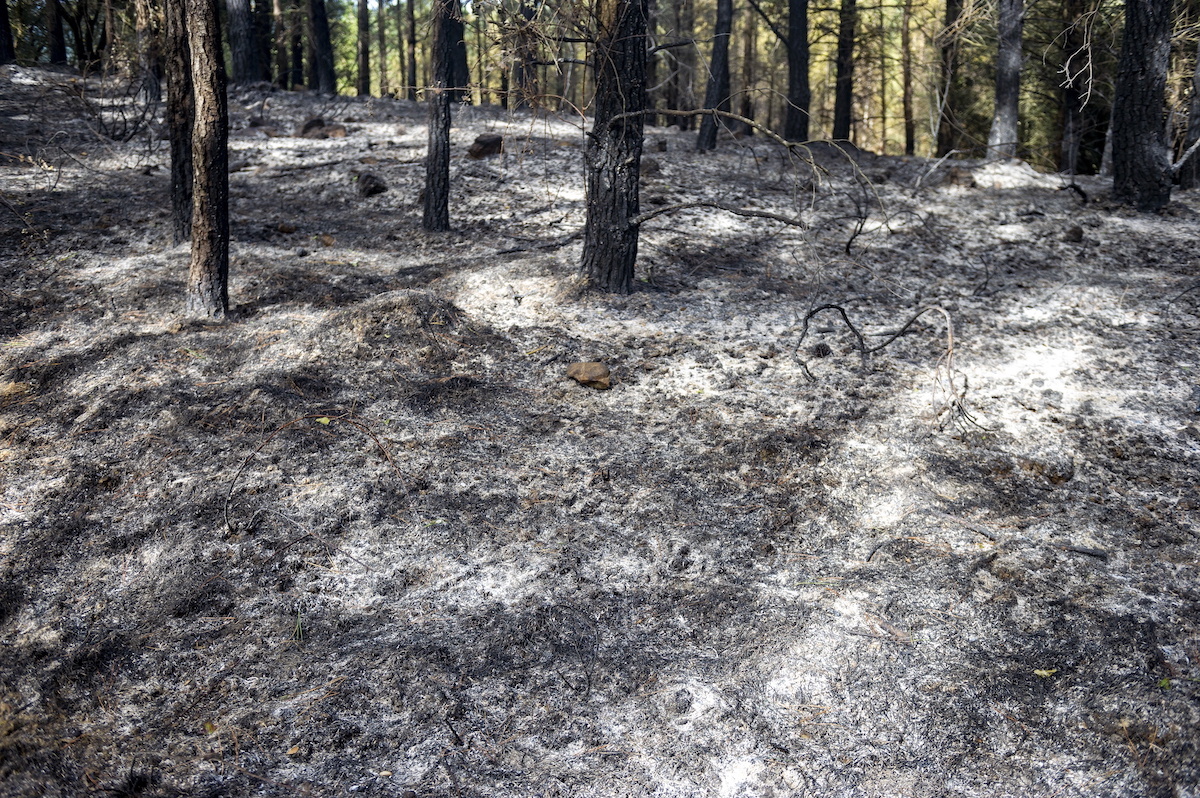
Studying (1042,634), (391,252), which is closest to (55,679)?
(1042,634)

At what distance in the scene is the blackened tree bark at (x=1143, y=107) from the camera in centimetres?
802

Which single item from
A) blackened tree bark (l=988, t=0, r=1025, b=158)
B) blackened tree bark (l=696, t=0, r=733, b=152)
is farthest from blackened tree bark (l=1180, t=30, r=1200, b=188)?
blackened tree bark (l=696, t=0, r=733, b=152)

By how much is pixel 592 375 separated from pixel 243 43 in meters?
12.7

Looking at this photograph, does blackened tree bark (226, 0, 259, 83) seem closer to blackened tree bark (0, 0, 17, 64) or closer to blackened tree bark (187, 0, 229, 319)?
blackened tree bark (0, 0, 17, 64)

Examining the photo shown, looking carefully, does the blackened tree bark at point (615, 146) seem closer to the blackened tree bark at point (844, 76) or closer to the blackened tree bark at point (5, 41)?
the blackened tree bark at point (844, 76)

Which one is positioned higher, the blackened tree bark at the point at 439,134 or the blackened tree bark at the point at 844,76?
the blackened tree bark at the point at 844,76

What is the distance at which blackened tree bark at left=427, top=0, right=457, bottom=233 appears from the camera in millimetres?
7509

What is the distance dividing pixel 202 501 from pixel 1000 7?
11716mm

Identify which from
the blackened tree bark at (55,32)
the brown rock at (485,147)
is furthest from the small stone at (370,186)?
the blackened tree bark at (55,32)

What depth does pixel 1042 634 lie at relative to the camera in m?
3.31

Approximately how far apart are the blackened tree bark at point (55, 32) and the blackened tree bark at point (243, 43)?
4574mm

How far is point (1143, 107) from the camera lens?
8227 millimetres

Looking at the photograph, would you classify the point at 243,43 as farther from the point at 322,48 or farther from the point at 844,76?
the point at 844,76

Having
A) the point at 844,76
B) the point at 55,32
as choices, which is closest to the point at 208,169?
the point at 844,76
